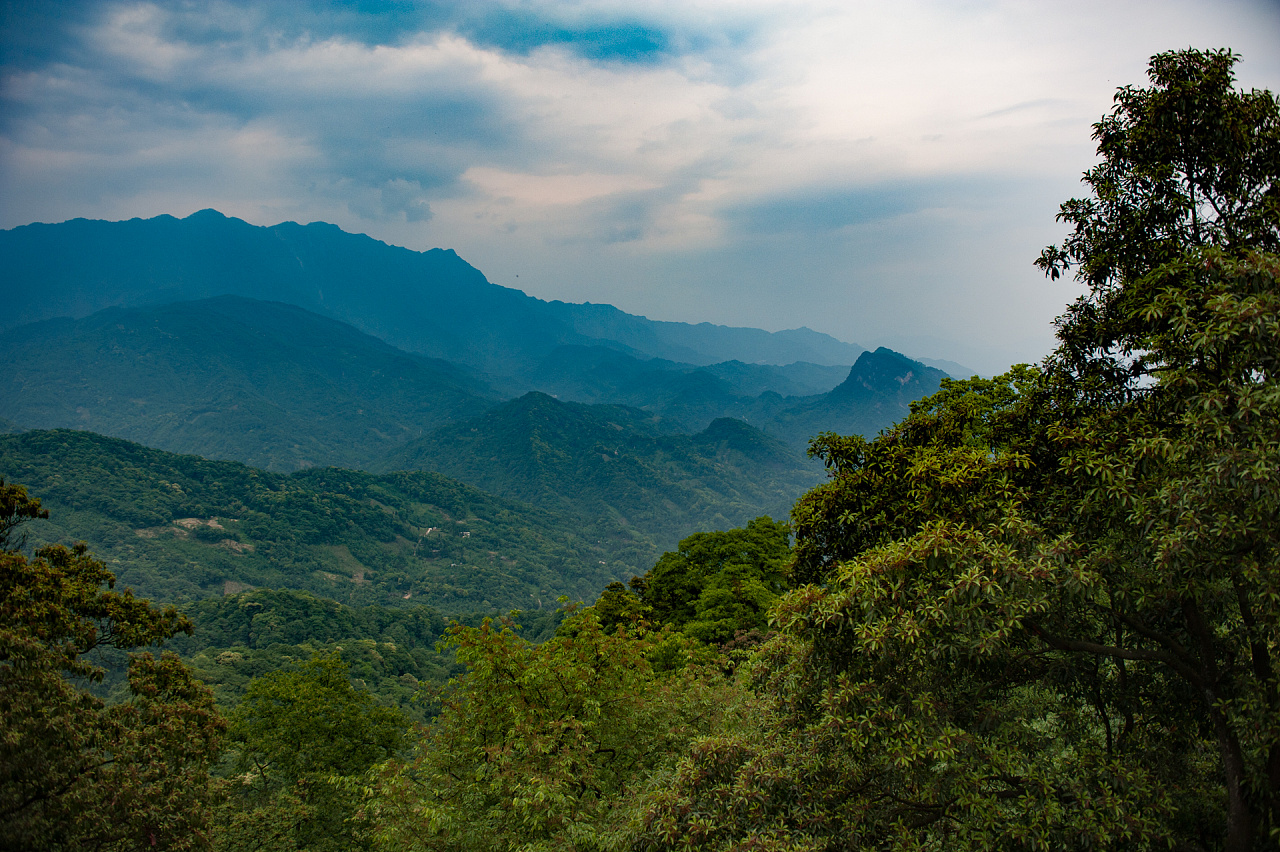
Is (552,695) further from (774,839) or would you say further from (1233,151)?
(1233,151)

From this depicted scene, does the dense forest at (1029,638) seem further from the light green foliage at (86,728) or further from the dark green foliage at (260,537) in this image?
the dark green foliage at (260,537)

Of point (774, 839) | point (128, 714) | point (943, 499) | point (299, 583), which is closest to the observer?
point (774, 839)

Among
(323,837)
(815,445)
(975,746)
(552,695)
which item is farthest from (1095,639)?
(323,837)

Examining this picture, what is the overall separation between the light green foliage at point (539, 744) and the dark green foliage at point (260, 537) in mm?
140275

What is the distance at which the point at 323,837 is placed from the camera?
19.9 metres

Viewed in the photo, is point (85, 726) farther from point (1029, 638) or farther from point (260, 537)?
point (260, 537)

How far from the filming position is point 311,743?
79.2ft

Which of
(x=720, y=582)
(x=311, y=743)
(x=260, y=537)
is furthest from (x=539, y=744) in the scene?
(x=260, y=537)

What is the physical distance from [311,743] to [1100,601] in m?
26.5

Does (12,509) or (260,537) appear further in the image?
(260,537)

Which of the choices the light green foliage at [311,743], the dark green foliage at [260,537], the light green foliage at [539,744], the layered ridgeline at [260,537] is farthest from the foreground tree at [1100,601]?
the dark green foliage at [260,537]

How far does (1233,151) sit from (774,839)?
10382 millimetres

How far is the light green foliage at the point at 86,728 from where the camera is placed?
1021 cm

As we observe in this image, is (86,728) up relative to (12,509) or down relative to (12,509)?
down
